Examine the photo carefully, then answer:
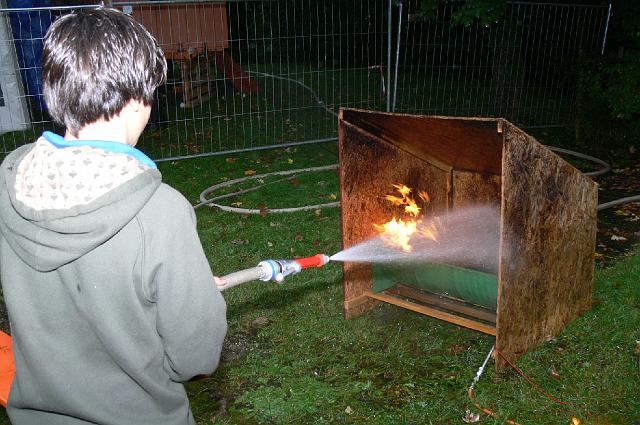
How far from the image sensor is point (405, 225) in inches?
173

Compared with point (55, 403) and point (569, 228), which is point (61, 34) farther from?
point (569, 228)

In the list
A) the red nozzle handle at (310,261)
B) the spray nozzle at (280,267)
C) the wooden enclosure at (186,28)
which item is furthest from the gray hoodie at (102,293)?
the wooden enclosure at (186,28)

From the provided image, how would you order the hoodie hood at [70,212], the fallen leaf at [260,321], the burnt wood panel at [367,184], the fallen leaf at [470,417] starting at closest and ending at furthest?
the hoodie hood at [70,212], the fallen leaf at [470,417], the burnt wood panel at [367,184], the fallen leaf at [260,321]

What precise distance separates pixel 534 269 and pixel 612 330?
0.99 meters

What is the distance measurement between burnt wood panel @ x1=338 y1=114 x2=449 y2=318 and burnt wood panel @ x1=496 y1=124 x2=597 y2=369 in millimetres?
965

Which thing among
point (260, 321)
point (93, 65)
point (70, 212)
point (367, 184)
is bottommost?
point (260, 321)

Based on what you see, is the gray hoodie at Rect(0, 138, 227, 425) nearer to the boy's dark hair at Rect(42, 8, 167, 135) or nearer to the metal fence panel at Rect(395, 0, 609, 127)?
the boy's dark hair at Rect(42, 8, 167, 135)

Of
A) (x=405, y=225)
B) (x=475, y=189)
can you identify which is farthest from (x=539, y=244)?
(x=405, y=225)

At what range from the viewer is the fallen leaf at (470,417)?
3320 mm

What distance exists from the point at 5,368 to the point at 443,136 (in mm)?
2840

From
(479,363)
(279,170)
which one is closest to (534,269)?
(479,363)

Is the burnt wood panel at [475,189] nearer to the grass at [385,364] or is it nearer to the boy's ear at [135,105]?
the grass at [385,364]

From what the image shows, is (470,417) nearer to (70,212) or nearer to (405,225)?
(405,225)

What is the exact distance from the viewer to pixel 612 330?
13.6ft
